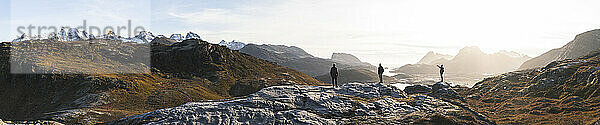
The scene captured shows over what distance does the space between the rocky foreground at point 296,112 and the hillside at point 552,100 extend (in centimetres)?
1116

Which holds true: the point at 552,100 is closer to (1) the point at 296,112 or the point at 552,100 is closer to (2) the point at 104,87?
(1) the point at 296,112

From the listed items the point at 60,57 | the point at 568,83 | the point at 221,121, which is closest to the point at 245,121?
the point at 221,121

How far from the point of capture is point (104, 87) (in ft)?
173

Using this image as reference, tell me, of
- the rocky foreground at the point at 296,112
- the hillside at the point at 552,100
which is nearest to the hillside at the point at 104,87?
the rocky foreground at the point at 296,112

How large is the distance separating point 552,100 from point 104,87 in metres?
84.6

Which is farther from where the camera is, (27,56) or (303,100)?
(27,56)

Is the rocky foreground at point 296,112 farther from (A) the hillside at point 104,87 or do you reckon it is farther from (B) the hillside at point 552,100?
(A) the hillside at point 104,87

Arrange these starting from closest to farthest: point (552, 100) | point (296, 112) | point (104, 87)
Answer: point (296, 112) → point (552, 100) → point (104, 87)

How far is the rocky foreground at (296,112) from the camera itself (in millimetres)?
20953

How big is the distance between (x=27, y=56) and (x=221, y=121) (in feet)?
252

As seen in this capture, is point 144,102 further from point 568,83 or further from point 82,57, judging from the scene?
point 568,83

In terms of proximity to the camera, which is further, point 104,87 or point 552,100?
point 104,87

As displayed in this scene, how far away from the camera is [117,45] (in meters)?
107

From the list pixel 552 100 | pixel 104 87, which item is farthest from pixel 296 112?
pixel 552 100
